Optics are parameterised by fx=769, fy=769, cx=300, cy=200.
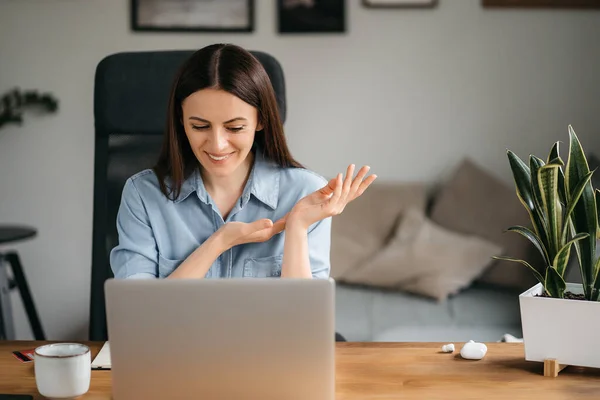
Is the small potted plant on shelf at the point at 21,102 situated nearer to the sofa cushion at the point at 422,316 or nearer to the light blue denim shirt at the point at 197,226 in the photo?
the sofa cushion at the point at 422,316

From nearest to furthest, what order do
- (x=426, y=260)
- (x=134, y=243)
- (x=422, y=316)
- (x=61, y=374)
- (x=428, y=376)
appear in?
(x=61, y=374) → (x=428, y=376) → (x=134, y=243) → (x=422, y=316) → (x=426, y=260)

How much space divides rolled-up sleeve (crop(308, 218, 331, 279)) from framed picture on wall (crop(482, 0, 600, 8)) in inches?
81.1

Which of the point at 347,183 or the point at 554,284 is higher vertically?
the point at 347,183

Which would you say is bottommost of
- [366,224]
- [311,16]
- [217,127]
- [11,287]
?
[11,287]

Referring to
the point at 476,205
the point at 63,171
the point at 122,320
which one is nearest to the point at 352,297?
the point at 476,205

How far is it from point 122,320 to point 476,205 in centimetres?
240

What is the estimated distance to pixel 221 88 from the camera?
1.48 meters

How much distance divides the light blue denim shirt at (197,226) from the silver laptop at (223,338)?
54 cm

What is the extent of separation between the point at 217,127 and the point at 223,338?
1.94ft

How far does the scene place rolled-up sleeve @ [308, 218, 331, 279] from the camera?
1.60m

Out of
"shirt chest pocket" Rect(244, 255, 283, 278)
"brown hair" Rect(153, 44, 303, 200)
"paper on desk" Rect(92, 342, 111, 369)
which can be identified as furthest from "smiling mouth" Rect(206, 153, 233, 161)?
"paper on desk" Rect(92, 342, 111, 369)

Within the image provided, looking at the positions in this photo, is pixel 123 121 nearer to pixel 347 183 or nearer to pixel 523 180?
pixel 347 183

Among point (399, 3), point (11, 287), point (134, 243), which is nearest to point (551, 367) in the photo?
point (134, 243)

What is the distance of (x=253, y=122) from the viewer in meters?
1.52
